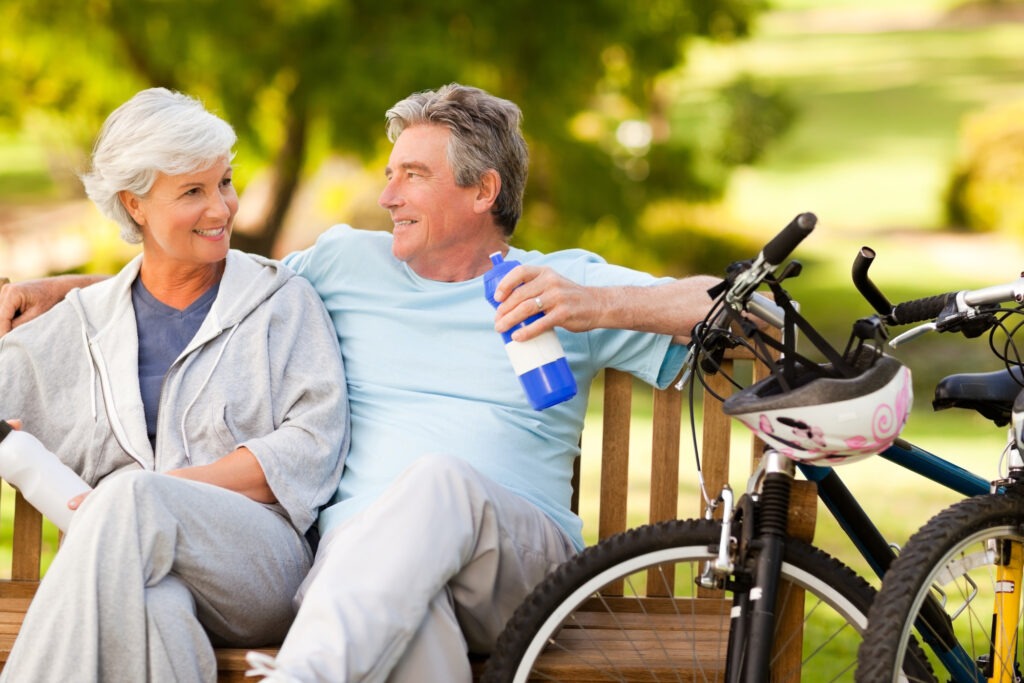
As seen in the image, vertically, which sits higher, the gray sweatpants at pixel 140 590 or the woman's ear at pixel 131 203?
the woman's ear at pixel 131 203

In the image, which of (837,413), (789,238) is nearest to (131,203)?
(789,238)

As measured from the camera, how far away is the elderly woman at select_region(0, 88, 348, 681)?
118 inches

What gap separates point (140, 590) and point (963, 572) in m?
1.65

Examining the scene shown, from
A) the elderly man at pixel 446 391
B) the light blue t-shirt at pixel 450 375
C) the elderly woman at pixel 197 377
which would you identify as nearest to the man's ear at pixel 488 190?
the elderly man at pixel 446 391

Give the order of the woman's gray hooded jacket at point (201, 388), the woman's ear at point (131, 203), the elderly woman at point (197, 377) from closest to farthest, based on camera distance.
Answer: the elderly woman at point (197, 377) < the woman's gray hooded jacket at point (201, 388) < the woman's ear at point (131, 203)

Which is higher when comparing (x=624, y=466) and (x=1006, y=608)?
(x=624, y=466)

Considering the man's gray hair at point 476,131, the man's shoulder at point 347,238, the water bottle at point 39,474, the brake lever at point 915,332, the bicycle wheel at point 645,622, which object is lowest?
the bicycle wheel at point 645,622

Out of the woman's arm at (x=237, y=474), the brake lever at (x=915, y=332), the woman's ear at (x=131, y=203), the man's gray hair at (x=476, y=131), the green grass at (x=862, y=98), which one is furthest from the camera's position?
the green grass at (x=862, y=98)

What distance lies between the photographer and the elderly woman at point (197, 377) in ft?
9.82

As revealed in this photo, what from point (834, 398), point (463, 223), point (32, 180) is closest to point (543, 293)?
point (463, 223)

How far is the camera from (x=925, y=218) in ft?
84.4

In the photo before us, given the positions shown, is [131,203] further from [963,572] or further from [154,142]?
[963,572]

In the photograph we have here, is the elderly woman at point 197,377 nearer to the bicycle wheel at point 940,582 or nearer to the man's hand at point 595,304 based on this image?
the man's hand at point 595,304

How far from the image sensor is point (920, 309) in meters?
2.93
